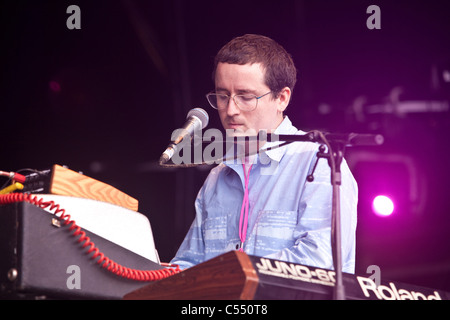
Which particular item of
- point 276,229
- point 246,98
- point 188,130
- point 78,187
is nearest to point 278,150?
point 246,98

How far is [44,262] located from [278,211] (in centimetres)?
111

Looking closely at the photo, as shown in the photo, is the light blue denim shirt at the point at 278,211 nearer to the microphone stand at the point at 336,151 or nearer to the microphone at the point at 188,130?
the microphone stand at the point at 336,151

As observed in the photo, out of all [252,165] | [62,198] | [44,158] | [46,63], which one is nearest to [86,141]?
[44,158]

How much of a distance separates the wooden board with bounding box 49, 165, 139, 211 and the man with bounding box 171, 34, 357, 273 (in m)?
0.67

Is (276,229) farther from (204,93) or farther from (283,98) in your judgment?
(204,93)

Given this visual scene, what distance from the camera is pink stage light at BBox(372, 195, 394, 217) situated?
353 centimetres

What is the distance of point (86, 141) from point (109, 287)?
2.80 meters

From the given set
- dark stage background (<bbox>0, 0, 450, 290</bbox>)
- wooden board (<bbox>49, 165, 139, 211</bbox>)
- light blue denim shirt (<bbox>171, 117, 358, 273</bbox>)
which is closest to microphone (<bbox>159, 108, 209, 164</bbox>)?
wooden board (<bbox>49, 165, 139, 211</bbox>)

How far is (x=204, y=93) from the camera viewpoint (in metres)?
3.94

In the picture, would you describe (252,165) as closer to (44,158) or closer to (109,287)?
(109,287)

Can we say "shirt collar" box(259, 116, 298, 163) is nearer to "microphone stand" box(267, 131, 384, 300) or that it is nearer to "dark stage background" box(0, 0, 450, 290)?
"microphone stand" box(267, 131, 384, 300)

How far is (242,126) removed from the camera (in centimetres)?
243

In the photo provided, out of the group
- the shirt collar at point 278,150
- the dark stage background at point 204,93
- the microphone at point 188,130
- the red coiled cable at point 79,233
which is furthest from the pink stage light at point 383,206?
the red coiled cable at point 79,233

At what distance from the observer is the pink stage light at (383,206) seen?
11.6ft
